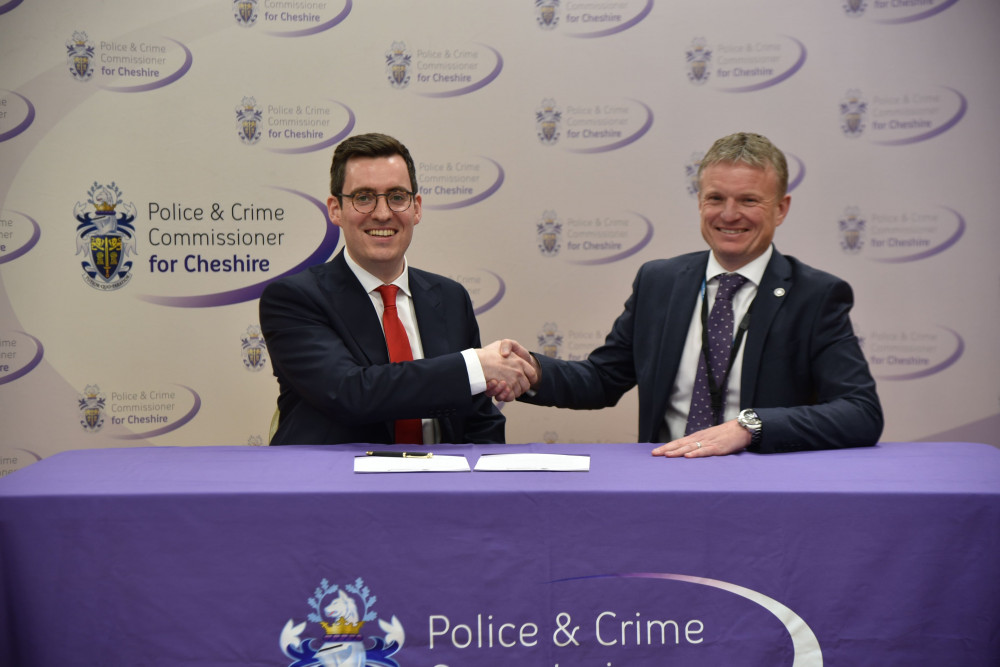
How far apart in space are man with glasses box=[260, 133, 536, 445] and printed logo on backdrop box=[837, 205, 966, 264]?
2.32 m

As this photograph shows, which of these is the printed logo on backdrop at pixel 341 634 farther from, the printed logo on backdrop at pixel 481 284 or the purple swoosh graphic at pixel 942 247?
the purple swoosh graphic at pixel 942 247

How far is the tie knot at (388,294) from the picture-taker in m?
2.94

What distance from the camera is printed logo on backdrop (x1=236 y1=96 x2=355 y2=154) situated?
4.41 m

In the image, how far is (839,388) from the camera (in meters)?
2.61

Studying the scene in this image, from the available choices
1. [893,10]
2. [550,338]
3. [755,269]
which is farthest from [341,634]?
[893,10]

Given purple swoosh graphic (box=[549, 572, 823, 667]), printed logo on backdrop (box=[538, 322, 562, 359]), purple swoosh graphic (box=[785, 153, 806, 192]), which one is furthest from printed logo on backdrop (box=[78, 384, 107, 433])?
purple swoosh graphic (box=[785, 153, 806, 192])

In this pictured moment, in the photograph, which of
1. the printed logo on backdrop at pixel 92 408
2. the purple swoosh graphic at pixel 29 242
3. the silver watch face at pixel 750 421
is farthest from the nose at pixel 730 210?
the purple swoosh graphic at pixel 29 242

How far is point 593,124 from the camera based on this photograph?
14.5 ft

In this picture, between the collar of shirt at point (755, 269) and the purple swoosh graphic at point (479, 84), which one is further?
the purple swoosh graphic at point (479, 84)

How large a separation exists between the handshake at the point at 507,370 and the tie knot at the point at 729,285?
68 cm

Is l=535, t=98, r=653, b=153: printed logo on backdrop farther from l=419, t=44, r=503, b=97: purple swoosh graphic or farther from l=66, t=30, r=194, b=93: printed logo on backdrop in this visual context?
l=66, t=30, r=194, b=93: printed logo on backdrop

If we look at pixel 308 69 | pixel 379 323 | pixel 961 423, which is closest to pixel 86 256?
pixel 308 69

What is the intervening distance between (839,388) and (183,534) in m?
1.88

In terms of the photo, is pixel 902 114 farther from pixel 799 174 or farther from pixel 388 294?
pixel 388 294
